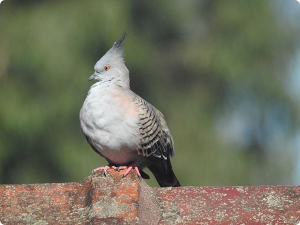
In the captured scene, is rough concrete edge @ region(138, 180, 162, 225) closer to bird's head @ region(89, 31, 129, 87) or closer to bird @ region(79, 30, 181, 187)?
bird @ region(79, 30, 181, 187)

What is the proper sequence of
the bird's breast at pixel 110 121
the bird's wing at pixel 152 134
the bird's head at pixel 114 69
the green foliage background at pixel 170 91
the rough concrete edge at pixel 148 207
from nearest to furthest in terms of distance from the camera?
Result: the rough concrete edge at pixel 148 207 → the bird's breast at pixel 110 121 → the bird's wing at pixel 152 134 → the bird's head at pixel 114 69 → the green foliage background at pixel 170 91

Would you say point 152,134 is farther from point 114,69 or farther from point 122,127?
point 114,69

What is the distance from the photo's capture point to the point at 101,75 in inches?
233

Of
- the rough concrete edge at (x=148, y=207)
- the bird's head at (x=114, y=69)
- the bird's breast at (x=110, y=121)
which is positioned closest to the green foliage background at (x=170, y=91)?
Answer: the bird's head at (x=114, y=69)

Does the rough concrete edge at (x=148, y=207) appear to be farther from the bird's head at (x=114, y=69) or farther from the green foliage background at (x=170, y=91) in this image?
the green foliage background at (x=170, y=91)

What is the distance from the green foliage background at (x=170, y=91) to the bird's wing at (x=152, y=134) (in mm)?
2680

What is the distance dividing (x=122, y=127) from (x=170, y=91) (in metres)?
4.59

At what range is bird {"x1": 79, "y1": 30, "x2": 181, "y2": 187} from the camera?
532 cm

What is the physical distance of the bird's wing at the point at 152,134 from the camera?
5.46 meters

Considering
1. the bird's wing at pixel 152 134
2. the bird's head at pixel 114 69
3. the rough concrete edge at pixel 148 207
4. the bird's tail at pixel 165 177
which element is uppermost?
the bird's head at pixel 114 69

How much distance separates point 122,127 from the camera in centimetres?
534

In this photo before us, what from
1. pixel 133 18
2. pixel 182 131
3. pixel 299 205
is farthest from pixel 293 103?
pixel 299 205

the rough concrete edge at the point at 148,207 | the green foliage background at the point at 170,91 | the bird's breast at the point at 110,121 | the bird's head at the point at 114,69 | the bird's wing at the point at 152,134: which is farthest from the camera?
the green foliage background at the point at 170,91

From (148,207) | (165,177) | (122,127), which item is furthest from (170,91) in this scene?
(148,207)
